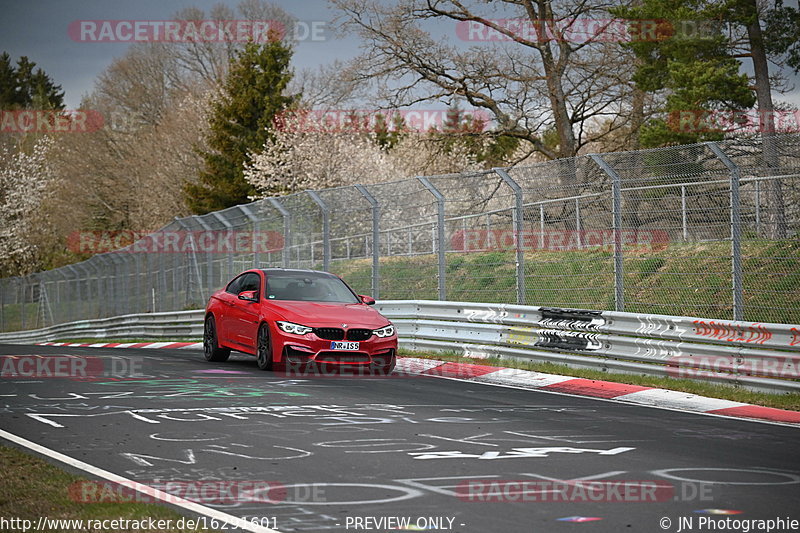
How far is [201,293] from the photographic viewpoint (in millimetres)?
28391

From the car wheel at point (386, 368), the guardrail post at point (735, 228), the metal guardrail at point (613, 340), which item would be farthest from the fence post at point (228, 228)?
the guardrail post at point (735, 228)

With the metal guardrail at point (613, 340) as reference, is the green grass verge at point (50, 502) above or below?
below

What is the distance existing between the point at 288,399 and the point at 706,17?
757 inches

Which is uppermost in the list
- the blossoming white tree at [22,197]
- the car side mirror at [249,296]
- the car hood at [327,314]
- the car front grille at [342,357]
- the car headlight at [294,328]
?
the blossoming white tree at [22,197]

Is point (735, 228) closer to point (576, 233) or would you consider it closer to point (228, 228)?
point (576, 233)

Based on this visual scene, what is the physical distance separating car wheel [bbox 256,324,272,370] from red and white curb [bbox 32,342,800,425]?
220cm

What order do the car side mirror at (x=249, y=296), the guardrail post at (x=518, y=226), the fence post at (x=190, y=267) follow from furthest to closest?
the fence post at (x=190, y=267) < the guardrail post at (x=518, y=226) < the car side mirror at (x=249, y=296)

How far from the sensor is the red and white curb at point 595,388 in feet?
35.2

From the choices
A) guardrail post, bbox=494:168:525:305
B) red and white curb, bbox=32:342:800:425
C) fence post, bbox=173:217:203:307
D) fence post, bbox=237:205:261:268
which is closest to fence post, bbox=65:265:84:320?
fence post, bbox=173:217:203:307

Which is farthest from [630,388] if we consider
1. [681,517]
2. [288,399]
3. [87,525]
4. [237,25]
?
[237,25]

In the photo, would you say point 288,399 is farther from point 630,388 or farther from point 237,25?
point 237,25

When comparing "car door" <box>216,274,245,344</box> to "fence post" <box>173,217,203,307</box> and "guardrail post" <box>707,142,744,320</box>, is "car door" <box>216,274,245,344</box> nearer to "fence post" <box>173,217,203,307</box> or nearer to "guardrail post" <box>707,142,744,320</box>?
"guardrail post" <box>707,142,744,320</box>

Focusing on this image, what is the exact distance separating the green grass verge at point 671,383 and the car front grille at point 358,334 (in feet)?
7.40

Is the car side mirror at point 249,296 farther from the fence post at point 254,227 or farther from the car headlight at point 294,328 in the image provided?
the fence post at point 254,227
